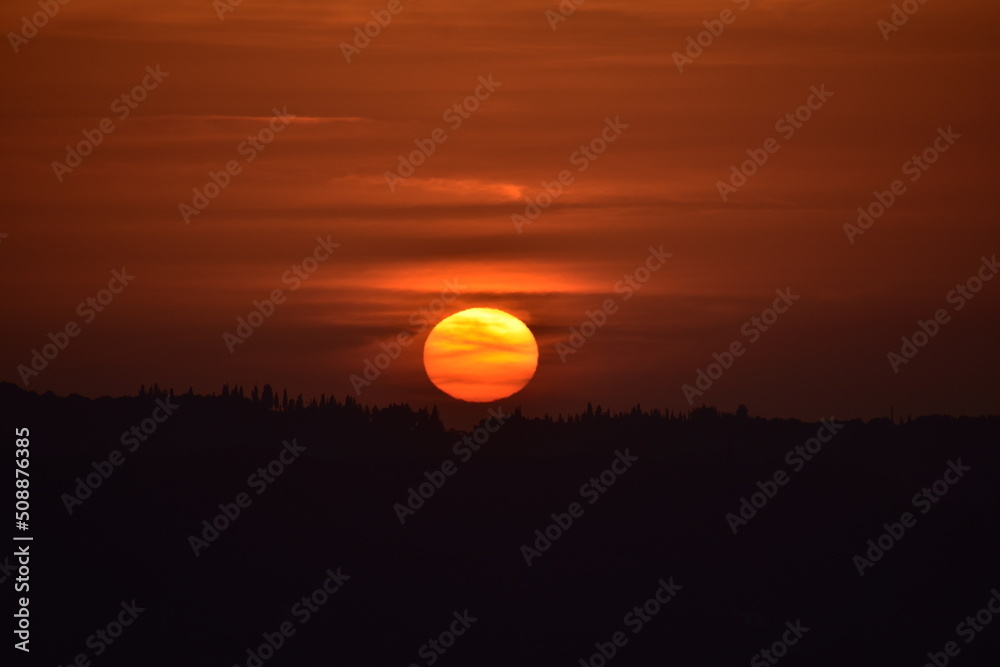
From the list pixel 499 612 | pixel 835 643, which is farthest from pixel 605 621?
pixel 835 643

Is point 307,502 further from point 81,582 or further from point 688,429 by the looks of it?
point 688,429

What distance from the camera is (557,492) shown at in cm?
13888

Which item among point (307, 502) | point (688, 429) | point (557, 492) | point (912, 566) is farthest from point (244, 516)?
point (912, 566)

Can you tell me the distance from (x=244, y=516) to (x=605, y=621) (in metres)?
33.4

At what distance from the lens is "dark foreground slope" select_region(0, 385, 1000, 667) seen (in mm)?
120188

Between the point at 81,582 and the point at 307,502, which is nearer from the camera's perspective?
the point at 81,582

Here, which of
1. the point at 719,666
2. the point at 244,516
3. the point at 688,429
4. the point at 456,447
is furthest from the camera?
the point at 688,429

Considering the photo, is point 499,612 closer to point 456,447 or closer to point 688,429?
point 456,447

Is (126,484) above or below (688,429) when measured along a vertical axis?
below

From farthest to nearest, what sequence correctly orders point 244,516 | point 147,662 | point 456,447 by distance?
point 456,447 < point 244,516 < point 147,662

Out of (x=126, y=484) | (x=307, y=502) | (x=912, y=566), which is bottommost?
(x=126, y=484)

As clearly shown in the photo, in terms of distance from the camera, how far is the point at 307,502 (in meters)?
137

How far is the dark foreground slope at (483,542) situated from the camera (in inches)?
4732

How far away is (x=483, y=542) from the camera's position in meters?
137
